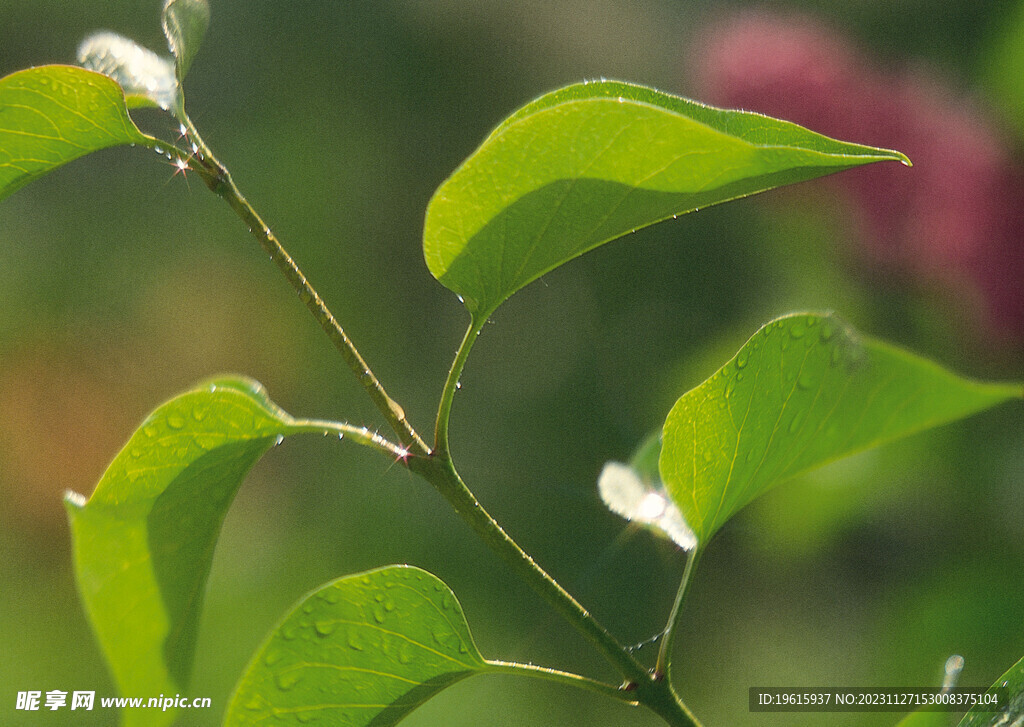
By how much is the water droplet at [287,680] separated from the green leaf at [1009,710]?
5.6 inches

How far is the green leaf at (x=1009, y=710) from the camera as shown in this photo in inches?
6.6

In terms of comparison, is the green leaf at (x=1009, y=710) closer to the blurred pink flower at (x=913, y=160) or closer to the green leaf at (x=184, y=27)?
the green leaf at (x=184, y=27)

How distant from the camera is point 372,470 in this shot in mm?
982

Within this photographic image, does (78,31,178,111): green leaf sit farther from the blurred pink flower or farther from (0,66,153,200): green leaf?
the blurred pink flower

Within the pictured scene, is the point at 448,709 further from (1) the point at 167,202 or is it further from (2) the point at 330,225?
(1) the point at 167,202

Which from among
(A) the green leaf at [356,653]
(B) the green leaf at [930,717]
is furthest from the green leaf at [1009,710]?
(A) the green leaf at [356,653]

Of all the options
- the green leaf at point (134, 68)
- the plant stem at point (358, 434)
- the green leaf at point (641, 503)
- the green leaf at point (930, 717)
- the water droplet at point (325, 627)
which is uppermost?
the green leaf at point (134, 68)

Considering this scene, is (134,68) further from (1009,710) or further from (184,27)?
(1009,710)

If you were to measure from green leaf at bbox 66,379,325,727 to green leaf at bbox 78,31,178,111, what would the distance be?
7 centimetres

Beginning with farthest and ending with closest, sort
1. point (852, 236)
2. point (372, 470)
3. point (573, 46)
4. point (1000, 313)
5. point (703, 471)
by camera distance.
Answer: point (573, 46) → point (372, 470) → point (852, 236) → point (1000, 313) → point (703, 471)

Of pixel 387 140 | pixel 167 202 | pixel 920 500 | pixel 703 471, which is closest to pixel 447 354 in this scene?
pixel 387 140

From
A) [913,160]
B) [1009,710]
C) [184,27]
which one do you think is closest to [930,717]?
[1009,710]

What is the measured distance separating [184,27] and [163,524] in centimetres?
11

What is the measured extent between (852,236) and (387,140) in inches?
26.4
